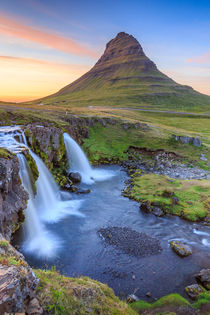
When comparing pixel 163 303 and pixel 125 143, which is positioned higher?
pixel 125 143

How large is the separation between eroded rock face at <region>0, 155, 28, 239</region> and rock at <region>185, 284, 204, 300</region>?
51.3 feet

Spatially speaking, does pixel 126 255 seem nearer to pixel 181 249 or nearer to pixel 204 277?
pixel 181 249

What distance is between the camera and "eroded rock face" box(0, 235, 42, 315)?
22.2 feet

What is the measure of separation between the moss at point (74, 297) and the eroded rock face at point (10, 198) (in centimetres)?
909

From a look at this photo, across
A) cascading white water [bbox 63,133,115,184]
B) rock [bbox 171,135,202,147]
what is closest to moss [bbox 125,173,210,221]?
cascading white water [bbox 63,133,115,184]

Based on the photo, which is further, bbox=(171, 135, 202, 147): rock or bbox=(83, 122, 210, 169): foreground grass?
bbox=(171, 135, 202, 147): rock

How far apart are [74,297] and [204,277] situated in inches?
472

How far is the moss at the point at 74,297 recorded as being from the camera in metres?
8.42

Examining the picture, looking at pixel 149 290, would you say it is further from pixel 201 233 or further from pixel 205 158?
pixel 205 158

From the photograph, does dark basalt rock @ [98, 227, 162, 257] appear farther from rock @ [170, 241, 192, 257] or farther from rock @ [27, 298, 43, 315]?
rock @ [27, 298, 43, 315]

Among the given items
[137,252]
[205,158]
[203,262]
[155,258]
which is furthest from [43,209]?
[205,158]

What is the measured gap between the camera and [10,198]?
19109 mm

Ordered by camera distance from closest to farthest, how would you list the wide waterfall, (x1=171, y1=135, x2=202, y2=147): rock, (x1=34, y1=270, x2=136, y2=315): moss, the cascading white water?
(x1=34, y1=270, x2=136, y2=315): moss < the wide waterfall < the cascading white water < (x1=171, y1=135, x2=202, y2=147): rock

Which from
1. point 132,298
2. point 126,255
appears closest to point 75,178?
point 126,255
